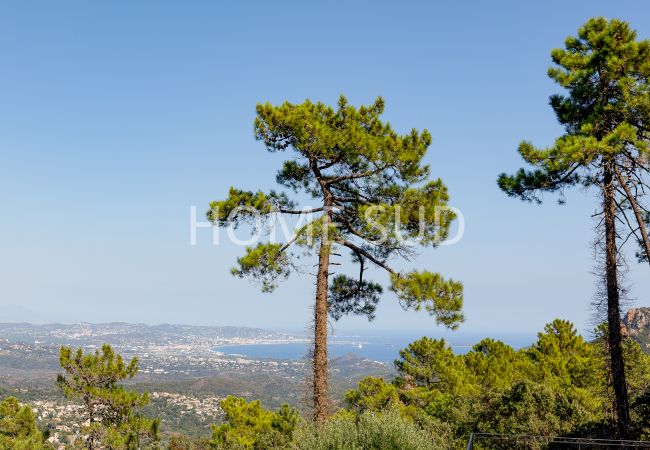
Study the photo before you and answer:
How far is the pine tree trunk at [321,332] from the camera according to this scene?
9750 millimetres

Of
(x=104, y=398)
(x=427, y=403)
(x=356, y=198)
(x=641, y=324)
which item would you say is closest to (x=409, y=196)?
(x=356, y=198)

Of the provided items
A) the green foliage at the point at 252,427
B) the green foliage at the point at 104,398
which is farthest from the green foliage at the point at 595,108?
the green foliage at the point at 104,398

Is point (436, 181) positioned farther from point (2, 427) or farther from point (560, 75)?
point (2, 427)

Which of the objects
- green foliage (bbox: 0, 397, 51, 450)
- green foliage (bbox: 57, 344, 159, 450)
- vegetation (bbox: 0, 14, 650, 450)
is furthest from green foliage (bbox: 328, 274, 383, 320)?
green foliage (bbox: 0, 397, 51, 450)

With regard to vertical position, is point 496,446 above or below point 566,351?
below

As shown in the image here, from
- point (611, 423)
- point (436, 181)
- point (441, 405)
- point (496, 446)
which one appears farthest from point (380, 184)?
point (441, 405)

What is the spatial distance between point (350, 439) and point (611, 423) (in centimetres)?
744

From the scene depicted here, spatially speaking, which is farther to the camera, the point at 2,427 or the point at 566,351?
the point at 566,351

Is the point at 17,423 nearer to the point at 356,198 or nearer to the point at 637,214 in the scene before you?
the point at 356,198

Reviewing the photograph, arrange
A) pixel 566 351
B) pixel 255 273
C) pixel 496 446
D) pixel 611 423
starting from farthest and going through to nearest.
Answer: pixel 566 351 < pixel 496 446 < pixel 611 423 < pixel 255 273

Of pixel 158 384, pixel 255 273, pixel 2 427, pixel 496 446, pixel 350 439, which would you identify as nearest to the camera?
pixel 350 439

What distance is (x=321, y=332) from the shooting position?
1012 cm

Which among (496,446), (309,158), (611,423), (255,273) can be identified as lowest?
(496,446)

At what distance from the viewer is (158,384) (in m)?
145
